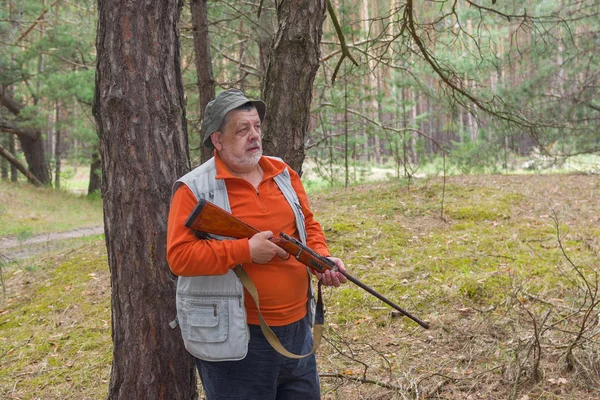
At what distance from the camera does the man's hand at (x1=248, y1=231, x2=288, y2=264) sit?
2406 millimetres

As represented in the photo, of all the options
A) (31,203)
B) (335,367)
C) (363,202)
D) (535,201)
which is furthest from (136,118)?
(31,203)

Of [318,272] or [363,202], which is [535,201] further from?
[318,272]

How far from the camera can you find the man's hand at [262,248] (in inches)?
94.7

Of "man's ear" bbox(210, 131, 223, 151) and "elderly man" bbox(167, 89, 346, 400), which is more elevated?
"man's ear" bbox(210, 131, 223, 151)

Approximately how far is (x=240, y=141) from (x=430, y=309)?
126 inches

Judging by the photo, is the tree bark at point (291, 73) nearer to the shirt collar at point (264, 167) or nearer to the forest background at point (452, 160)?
the forest background at point (452, 160)

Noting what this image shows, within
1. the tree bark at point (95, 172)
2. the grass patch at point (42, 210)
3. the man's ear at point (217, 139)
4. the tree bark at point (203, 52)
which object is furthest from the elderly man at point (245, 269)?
the tree bark at point (95, 172)

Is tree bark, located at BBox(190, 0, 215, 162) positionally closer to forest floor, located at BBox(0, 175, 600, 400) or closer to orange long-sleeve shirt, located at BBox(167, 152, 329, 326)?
forest floor, located at BBox(0, 175, 600, 400)

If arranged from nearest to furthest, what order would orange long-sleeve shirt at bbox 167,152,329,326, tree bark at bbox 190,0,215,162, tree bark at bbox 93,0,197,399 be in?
1. orange long-sleeve shirt at bbox 167,152,329,326
2. tree bark at bbox 93,0,197,399
3. tree bark at bbox 190,0,215,162

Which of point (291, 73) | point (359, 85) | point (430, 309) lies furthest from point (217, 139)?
point (359, 85)

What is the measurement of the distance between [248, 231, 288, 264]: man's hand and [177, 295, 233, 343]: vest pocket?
0.24m

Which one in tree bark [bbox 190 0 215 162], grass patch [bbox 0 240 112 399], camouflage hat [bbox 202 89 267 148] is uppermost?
tree bark [bbox 190 0 215 162]

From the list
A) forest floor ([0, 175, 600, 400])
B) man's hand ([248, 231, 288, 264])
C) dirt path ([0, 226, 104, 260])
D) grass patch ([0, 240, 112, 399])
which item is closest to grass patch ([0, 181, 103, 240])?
dirt path ([0, 226, 104, 260])

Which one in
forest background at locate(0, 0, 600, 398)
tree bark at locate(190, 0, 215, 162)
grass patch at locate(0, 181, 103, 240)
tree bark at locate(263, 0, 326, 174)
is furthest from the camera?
grass patch at locate(0, 181, 103, 240)
